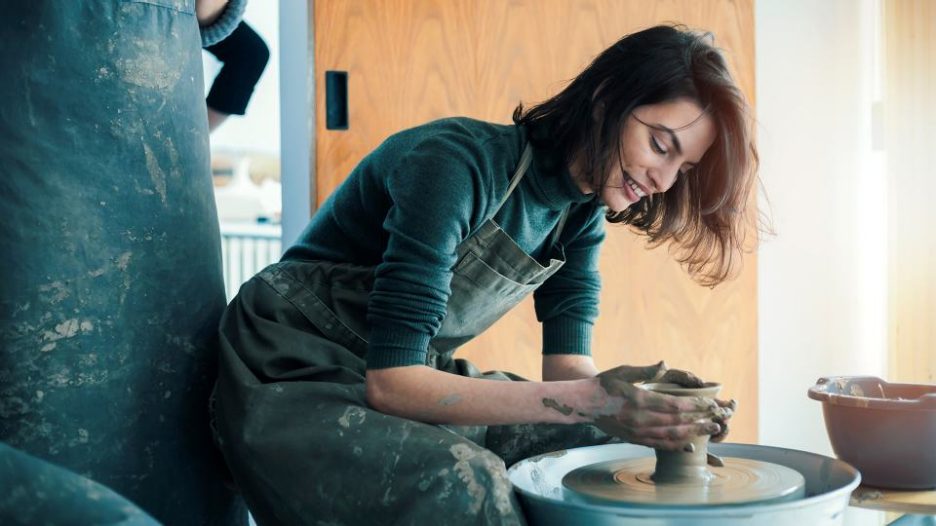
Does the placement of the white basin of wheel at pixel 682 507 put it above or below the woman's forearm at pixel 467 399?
below

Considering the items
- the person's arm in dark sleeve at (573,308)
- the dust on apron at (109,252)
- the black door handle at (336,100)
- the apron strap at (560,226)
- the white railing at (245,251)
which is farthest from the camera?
the white railing at (245,251)

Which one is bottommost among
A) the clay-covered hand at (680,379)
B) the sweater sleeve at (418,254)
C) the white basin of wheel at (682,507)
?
the white basin of wheel at (682,507)

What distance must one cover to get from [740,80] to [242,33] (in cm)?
130

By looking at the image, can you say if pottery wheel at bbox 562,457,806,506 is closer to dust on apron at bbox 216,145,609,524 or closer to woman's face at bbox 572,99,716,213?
dust on apron at bbox 216,145,609,524

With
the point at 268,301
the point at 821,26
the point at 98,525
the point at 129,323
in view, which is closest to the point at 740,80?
the point at 821,26

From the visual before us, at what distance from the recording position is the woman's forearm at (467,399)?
51.8 inches

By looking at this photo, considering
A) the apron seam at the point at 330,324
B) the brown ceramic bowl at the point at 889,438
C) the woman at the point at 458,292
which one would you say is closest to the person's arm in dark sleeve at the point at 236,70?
the woman at the point at 458,292

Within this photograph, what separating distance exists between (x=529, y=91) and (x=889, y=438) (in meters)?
1.14

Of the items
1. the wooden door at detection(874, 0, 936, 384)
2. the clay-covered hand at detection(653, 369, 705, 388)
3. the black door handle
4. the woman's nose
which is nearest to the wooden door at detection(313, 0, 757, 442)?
the black door handle

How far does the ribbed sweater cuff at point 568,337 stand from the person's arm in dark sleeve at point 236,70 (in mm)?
738

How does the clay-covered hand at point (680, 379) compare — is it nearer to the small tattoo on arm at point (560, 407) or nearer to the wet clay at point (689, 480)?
the wet clay at point (689, 480)

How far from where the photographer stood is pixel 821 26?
111 inches

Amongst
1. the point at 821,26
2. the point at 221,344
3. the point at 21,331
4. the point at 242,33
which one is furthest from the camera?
the point at 821,26

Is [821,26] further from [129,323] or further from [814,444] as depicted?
[129,323]
